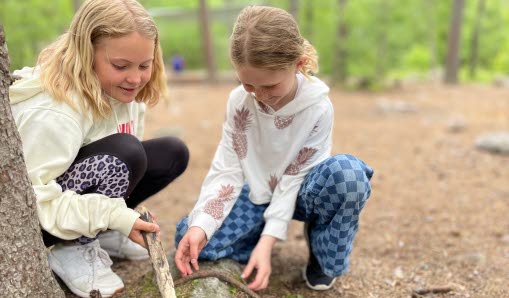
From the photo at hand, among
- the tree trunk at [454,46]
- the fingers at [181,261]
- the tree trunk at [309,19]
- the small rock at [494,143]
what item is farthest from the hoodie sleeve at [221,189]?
the tree trunk at [454,46]

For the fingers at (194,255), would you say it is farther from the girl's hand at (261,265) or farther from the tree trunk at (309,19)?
the tree trunk at (309,19)

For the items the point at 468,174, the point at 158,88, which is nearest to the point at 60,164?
the point at 158,88

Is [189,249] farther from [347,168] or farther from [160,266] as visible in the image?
[347,168]

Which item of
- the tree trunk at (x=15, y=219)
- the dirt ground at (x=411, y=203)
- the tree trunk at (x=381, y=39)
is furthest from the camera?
the tree trunk at (x=381, y=39)

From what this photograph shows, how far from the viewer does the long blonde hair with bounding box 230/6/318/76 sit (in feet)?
5.65

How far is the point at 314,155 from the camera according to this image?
1993mm

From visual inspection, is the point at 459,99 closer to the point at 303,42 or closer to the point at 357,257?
the point at 357,257

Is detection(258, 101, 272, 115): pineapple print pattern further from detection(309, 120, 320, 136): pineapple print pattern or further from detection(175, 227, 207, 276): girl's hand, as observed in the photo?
detection(175, 227, 207, 276): girl's hand

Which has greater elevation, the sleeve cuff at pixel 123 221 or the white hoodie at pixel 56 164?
the white hoodie at pixel 56 164

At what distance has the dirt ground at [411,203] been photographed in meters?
2.22

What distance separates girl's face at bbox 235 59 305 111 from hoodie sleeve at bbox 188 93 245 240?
0.25 m

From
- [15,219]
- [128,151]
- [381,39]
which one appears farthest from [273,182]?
[381,39]

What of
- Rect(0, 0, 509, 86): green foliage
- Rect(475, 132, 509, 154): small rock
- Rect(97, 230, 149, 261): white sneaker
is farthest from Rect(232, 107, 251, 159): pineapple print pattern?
Rect(0, 0, 509, 86): green foliage

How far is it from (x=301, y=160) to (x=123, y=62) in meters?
0.75
